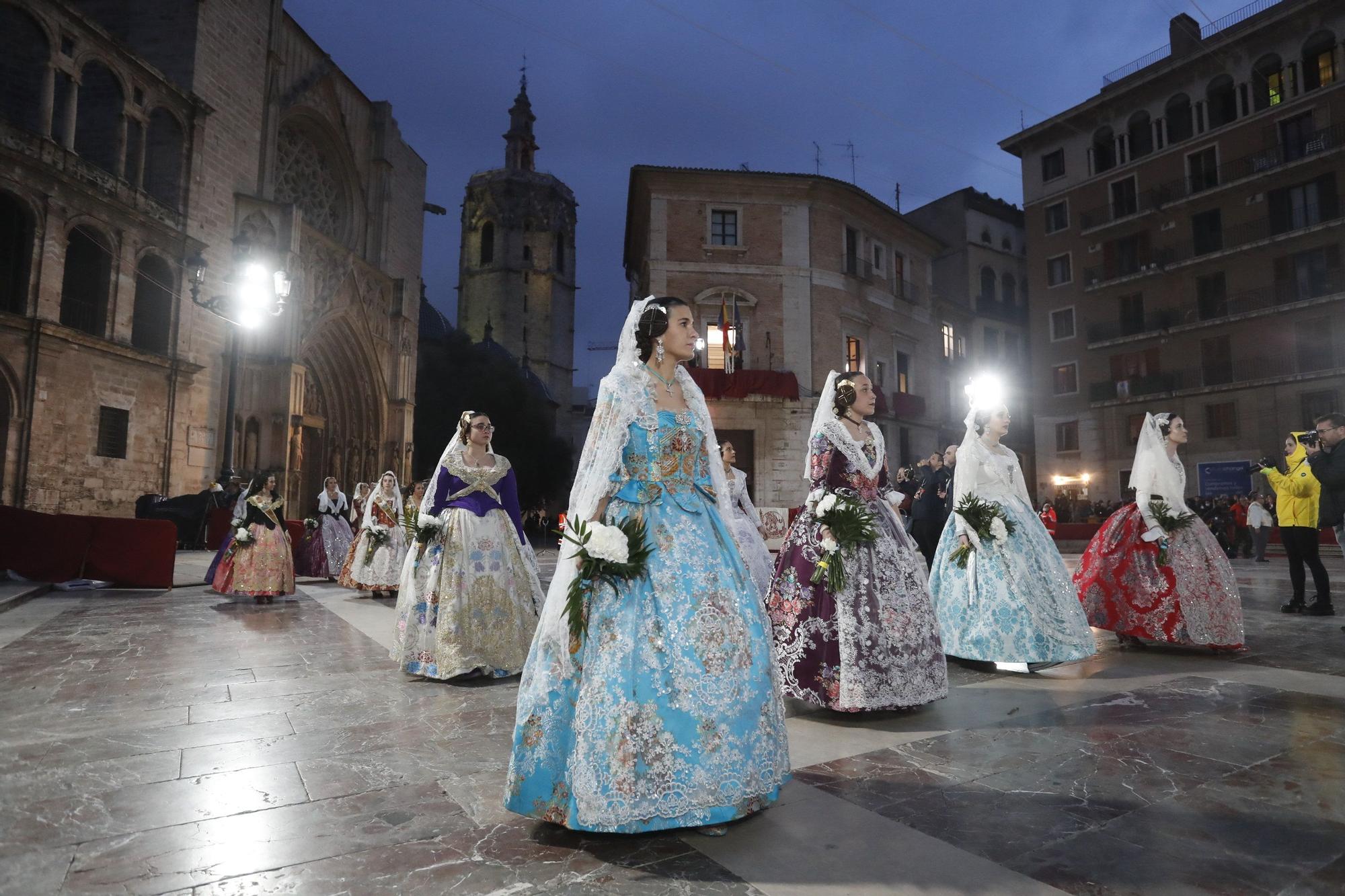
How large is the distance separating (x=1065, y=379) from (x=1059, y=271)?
4.74 meters

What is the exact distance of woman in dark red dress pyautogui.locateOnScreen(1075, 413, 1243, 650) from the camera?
5.93 meters

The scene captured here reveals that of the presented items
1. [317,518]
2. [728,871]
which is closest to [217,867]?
[728,871]

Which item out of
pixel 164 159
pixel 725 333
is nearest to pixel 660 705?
pixel 725 333

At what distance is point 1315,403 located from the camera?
987 inches

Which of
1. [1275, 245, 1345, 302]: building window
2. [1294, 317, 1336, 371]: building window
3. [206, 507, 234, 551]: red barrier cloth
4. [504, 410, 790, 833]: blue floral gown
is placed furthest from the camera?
[1275, 245, 1345, 302]: building window

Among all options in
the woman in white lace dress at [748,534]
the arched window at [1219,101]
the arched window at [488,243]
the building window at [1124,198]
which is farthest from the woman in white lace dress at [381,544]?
the arched window at [488,243]

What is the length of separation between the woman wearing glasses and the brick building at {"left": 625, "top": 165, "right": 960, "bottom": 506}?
18401 mm

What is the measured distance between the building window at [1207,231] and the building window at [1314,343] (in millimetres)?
4158

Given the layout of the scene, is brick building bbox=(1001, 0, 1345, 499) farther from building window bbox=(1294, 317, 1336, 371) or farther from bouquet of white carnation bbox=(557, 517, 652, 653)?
bouquet of white carnation bbox=(557, 517, 652, 653)

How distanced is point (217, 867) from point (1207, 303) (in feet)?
112

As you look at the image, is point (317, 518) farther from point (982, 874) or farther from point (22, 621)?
point (982, 874)

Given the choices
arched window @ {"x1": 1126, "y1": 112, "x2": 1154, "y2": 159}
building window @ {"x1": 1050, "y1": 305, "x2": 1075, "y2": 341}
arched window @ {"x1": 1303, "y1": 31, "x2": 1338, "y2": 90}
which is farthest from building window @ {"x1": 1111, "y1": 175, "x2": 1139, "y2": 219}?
arched window @ {"x1": 1303, "y1": 31, "x2": 1338, "y2": 90}

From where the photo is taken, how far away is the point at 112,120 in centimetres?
1842

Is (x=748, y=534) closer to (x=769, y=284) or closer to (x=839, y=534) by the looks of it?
(x=839, y=534)
